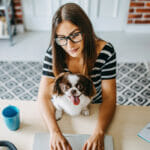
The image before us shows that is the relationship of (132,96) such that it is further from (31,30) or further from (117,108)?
(31,30)

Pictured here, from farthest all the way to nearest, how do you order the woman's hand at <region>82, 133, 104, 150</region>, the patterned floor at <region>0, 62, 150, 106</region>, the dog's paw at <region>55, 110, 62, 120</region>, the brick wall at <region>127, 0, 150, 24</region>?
the brick wall at <region>127, 0, 150, 24</region>
the patterned floor at <region>0, 62, 150, 106</region>
the dog's paw at <region>55, 110, 62, 120</region>
the woman's hand at <region>82, 133, 104, 150</region>

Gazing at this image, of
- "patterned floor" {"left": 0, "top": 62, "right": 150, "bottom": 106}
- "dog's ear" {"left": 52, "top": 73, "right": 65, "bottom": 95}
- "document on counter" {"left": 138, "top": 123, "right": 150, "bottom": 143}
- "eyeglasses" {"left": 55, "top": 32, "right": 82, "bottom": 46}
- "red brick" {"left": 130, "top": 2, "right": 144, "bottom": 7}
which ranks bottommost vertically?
"patterned floor" {"left": 0, "top": 62, "right": 150, "bottom": 106}

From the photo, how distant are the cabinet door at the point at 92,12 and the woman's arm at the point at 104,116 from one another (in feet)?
7.18

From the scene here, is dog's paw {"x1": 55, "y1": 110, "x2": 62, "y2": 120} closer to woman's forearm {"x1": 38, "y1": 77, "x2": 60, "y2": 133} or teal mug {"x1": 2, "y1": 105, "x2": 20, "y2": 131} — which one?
woman's forearm {"x1": 38, "y1": 77, "x2": 60, "y2": 133}

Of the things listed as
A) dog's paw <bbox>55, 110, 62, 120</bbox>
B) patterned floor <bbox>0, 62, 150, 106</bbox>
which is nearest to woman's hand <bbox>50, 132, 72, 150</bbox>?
dog's paw <bbox>55, 110, 62, 120</bbox>

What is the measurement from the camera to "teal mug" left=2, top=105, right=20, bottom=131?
3.45ft

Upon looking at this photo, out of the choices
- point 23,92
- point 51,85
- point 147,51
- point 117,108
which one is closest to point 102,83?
point 117,108

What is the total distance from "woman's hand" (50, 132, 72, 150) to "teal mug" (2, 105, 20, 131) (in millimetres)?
180

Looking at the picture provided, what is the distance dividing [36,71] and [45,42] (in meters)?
0.64

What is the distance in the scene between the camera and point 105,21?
3330 millimetres

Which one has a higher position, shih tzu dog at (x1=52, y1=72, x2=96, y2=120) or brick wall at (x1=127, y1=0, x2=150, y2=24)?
brick wall at (x1=127, y1=0, x2=150, y2=24)

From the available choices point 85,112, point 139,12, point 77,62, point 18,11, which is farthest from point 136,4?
point 85,112

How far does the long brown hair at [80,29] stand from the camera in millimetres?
1017

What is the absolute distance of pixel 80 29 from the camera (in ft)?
3.38
